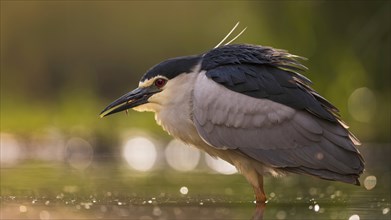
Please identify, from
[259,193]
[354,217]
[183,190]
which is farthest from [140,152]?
[354,217]

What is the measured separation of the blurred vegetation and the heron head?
607cm

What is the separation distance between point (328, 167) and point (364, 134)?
6.92m

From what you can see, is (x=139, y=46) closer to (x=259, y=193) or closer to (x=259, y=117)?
(x=259, y=193)

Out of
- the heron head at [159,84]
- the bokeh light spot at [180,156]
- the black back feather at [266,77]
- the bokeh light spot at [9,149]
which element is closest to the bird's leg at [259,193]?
the black back feather at [266,77]

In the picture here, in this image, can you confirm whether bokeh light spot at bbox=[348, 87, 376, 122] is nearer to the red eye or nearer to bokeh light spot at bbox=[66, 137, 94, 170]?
bokeh light spot at bbox=[66, 137, 94, 170]

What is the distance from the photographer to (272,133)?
859cm

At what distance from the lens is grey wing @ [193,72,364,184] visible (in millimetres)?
8344

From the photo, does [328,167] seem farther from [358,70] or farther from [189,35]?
[189,35]

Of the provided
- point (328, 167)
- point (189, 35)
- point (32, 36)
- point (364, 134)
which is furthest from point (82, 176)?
point (189, 35)

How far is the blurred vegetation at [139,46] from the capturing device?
1503 cm

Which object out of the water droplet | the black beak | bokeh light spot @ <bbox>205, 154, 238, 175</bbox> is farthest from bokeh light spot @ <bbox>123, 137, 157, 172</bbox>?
the black beak

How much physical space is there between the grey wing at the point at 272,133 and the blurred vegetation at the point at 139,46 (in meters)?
6.35

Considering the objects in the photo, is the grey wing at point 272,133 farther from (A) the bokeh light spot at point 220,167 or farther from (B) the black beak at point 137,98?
(A) the bokeh light spot at point 220,167

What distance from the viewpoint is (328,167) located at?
8.33m
